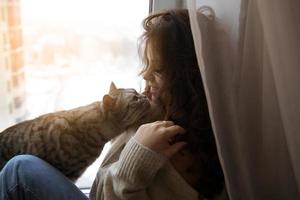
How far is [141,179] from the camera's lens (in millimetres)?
842

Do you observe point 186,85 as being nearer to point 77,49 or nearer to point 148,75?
point 148,75

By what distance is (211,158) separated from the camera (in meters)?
0.92

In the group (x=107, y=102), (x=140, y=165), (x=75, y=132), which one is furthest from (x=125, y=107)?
(x=140, y=165)

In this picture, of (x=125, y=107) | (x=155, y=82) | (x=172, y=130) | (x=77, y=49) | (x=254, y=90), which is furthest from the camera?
→ (x=77, y=49)

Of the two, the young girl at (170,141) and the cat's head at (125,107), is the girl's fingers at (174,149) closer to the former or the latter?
the young girl at (170,141)

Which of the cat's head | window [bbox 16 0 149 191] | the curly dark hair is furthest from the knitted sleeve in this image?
window [bbox 16 0 149 191]

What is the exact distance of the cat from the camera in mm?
1174

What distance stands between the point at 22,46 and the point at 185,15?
0.57 m

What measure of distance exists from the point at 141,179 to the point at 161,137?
0.09 m

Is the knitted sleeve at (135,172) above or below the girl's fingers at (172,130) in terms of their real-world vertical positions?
below

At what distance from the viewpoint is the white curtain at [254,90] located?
66cm

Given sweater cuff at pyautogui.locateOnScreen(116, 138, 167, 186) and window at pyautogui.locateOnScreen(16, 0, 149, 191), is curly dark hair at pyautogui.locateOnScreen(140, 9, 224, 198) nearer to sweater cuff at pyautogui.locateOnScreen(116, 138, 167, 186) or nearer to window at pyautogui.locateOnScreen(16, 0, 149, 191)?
sweater cuff at pyautogui.locateOnScreen(116, 138, 167, 186)

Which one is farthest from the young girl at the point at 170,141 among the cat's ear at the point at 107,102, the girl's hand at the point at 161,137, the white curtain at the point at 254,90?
the cat's ear at the point at 107,102

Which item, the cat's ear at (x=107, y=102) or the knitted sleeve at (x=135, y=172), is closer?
the knitted sleeve at (x=135, y=172)
